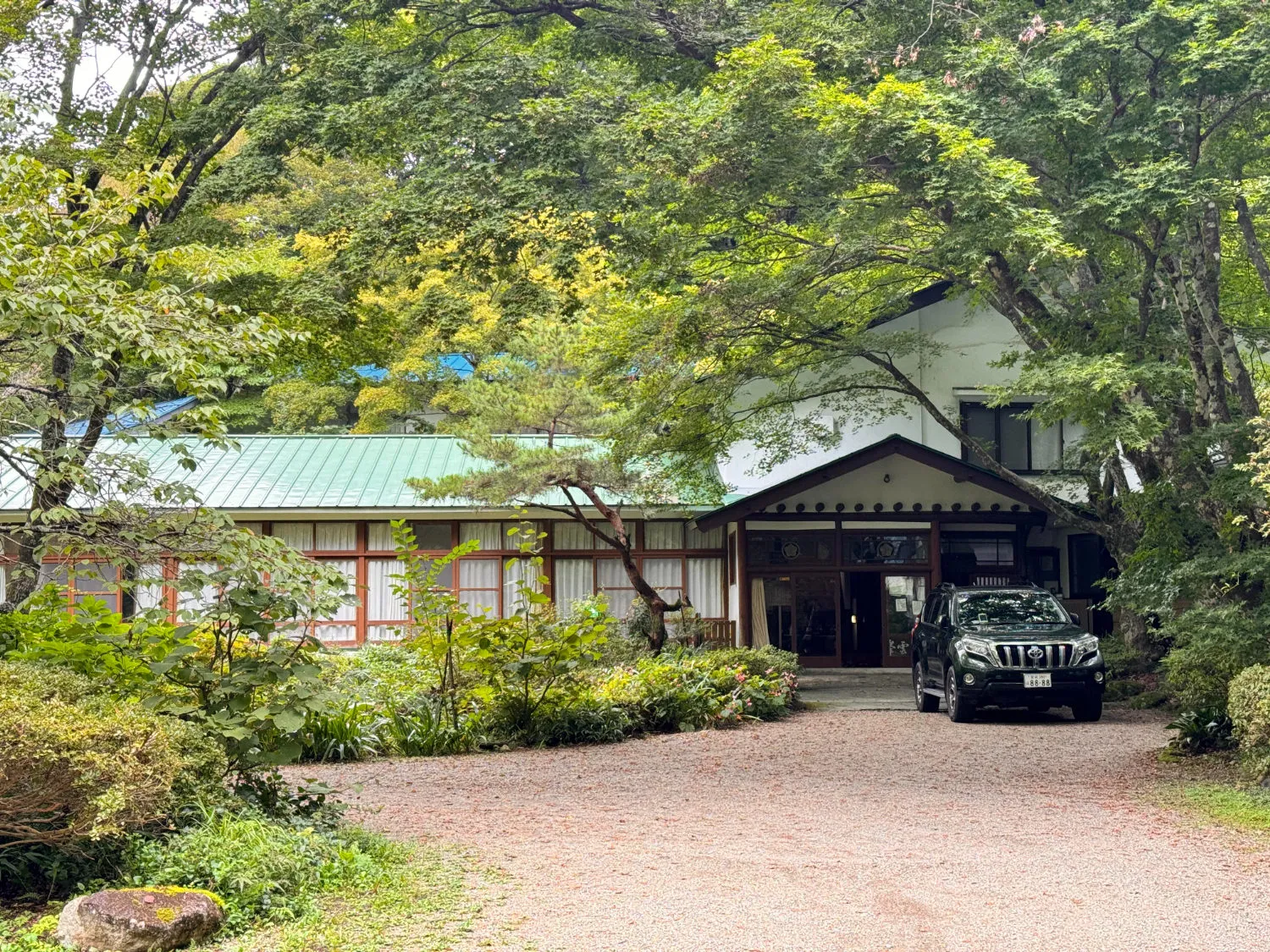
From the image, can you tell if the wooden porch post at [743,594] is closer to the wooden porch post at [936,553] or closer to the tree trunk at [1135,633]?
the wooden porch post at [936,553]

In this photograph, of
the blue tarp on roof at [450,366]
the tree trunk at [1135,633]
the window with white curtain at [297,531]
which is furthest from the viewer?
the blue tarp on roof at [450,366]

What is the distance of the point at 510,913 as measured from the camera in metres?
6.87

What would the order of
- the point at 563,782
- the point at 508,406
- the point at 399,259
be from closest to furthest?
the point at 563,782 → the point at 399,259 → the point at 508,406

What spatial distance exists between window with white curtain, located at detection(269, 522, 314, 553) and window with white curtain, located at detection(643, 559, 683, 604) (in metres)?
6.87

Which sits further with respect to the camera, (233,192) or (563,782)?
(233,192)

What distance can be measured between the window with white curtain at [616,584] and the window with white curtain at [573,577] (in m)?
0.16

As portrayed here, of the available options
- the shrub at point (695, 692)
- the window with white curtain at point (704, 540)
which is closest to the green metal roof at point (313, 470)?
the window with white curtain at point (704, 540)

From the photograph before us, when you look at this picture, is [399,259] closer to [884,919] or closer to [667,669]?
[667,669]

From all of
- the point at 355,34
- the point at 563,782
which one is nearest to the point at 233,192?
the point at 355,34

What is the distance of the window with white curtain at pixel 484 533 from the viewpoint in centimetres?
2602

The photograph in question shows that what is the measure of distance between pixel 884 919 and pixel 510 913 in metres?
2.02

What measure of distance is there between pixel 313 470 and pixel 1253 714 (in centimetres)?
1979

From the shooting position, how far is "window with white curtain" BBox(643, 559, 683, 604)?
26.5 metres

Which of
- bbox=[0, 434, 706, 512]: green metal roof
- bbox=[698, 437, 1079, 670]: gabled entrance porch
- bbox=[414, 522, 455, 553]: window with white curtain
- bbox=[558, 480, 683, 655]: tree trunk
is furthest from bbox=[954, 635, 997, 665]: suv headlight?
bbox=[414, 522, 455, 553]: window with white curtain
